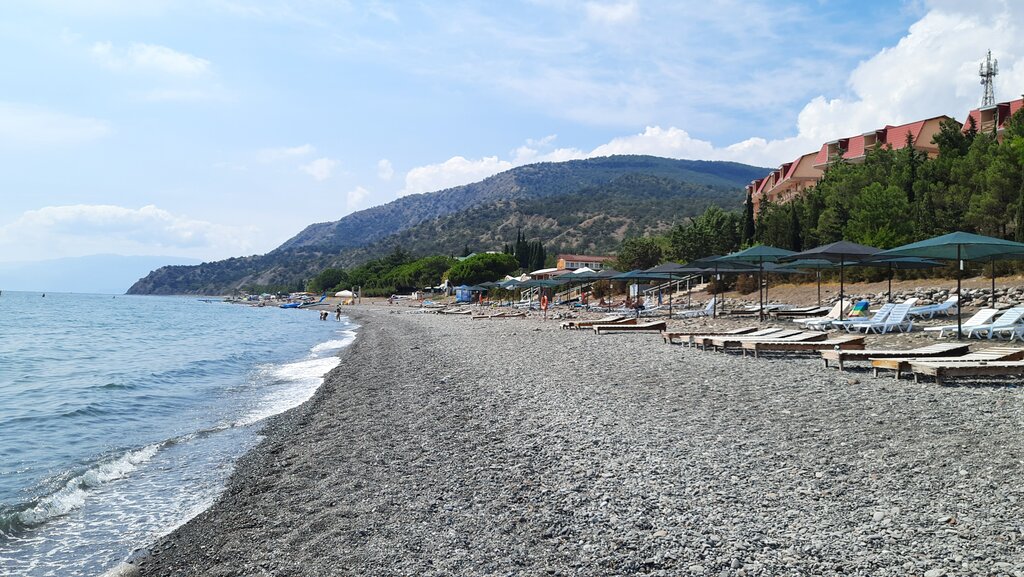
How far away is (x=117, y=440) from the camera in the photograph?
929 centimetres

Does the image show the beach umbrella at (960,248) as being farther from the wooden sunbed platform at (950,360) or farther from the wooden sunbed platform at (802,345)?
the wooden sunbed platform at (950,360)

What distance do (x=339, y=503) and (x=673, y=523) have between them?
2791 mm

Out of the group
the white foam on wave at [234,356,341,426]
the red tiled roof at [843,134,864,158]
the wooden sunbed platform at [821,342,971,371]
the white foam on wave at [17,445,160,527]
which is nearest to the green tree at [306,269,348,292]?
the red tiled roof at [843,134,864,158]

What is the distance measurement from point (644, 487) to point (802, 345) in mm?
7702

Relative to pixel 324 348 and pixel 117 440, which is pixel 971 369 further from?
pixel 324 348

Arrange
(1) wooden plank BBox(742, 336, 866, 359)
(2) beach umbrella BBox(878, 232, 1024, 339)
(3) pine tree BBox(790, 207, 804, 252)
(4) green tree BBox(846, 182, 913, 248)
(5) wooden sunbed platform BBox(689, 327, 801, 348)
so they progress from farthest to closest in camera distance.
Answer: (3) pine tree BBox(790, 207, 804, 252) → (4) green tree BBox(846, 182, 913, 248) → (5) wooden sunbed platform BBox(689, 327, 801, 348) → (2) beach umbrella BBox(878, 232, 1024, 339) → (1) wooden plank BBox(742, 336, 866, 359)

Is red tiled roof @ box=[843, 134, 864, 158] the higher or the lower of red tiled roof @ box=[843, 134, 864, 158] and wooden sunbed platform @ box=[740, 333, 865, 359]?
the higher

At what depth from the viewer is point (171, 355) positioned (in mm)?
21781

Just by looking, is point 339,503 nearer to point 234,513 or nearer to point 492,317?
point 234,513

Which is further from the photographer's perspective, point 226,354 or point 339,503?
point 226,354

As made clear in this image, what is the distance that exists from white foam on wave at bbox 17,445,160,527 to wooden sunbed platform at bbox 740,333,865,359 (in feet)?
31.7

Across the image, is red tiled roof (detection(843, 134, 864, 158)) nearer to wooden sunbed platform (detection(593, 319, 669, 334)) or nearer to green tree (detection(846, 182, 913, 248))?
green tree (detection(846, 182, 913, 248))

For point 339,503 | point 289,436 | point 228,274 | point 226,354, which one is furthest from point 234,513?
point 228,274

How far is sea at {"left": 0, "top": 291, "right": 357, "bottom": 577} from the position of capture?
217 inches
